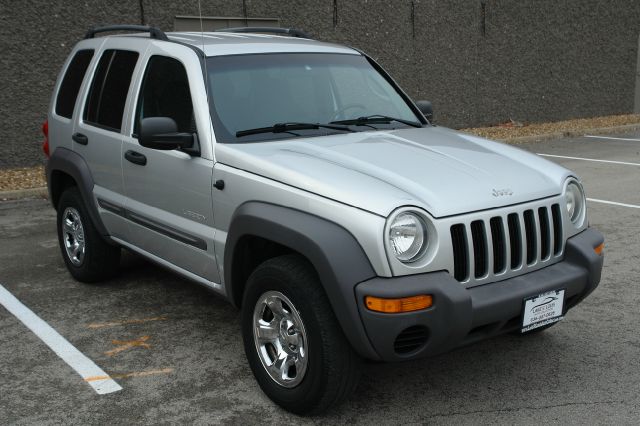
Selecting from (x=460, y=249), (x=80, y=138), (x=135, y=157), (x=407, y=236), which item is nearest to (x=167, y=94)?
(x=135, y=157)

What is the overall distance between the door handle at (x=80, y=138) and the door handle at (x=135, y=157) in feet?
2.21

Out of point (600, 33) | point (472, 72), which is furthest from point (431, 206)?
point (600, 33)

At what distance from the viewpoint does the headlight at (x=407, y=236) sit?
3449 mm

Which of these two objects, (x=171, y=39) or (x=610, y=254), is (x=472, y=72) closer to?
(x=610, y=254)

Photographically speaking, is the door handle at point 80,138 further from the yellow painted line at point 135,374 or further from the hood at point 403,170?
the yellow painted line at point 135,374

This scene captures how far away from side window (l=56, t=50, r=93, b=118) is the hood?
6.95ft

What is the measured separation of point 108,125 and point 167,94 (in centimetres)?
75

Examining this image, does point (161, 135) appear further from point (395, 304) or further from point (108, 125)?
point (395, 304)

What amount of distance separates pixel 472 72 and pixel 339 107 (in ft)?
36.8

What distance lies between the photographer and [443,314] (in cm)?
339

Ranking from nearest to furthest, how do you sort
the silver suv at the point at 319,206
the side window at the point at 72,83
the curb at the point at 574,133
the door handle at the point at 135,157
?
the silver suv at the point at 319,206 < the door handle at the point at 135,157 < the side window at the point at 72,83 < the curb at the point at 574,133

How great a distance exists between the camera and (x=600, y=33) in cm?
1766

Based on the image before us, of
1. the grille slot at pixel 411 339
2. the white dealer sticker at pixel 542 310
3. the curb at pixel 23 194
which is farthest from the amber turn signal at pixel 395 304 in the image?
the curb at pixel 23 194

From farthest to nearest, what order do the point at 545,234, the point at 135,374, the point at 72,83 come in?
the point at 72,83
the point at 135,374
the point at 545,234
